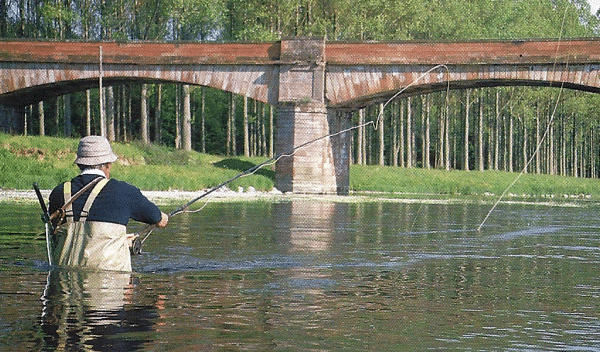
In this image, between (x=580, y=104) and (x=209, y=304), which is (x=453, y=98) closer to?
(x=580, y=104)

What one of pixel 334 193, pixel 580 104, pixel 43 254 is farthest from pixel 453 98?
pixel 43 254

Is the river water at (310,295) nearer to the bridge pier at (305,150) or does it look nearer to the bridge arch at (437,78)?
the bridge arch at (437,78)

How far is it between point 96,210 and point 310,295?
6.42 feet

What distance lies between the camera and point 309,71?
42.1 metres

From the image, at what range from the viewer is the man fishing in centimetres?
890

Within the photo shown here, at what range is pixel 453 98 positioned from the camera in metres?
61.8

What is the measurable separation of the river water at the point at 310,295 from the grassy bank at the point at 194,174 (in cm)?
1899

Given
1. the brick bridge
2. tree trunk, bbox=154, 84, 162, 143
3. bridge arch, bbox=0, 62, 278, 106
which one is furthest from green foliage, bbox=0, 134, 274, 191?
tree trunk, bbox=154, 84, 162, 143

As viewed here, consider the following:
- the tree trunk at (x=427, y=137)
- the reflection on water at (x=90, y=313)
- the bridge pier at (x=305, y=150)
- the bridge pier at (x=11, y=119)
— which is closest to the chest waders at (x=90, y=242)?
the reflection on water at (x=90, y=313)

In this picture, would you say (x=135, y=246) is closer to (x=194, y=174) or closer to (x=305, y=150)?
(x=194, y=174)

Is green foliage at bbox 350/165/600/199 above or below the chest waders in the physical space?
below

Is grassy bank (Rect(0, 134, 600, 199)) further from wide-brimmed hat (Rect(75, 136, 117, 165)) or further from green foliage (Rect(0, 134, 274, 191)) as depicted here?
wide-brimmed hat (Rect(75, 136, 117, 165))

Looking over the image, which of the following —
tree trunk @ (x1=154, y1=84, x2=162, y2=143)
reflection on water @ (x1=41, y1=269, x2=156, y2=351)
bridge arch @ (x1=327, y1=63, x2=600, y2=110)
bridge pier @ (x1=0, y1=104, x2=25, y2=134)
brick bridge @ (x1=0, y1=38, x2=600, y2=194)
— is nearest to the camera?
reflection on water @ (x1=41, y1=269, x2=156, y2=351)

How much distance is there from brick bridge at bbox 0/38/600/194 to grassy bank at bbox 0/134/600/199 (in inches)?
103
